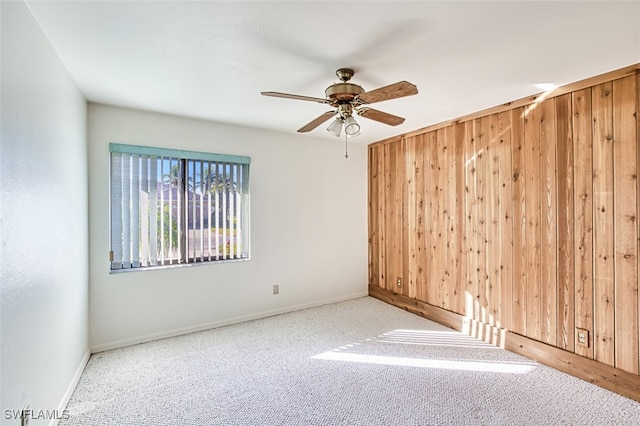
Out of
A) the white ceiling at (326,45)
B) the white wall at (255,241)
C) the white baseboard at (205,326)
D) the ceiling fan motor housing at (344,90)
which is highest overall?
the white ceiling at (326,45)

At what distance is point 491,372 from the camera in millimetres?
2537

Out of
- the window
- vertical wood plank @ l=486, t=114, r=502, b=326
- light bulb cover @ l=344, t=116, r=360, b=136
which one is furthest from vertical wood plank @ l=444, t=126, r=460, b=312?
the window

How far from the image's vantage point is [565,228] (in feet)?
8.40

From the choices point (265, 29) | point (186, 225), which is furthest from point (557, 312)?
point (186, 225)

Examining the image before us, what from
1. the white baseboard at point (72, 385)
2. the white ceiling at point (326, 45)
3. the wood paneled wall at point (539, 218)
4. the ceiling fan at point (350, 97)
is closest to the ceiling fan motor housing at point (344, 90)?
the ceiling fan at point (350, 97)

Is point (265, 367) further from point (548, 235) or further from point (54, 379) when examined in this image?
point (548, 235)

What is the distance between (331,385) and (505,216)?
89.6 inches

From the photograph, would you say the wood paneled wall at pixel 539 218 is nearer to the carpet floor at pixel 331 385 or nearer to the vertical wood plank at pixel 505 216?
the vertical wood plank at pixel 505 216

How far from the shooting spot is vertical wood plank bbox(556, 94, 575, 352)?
252 centimetres

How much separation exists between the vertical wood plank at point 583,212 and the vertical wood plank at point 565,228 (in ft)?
0.11

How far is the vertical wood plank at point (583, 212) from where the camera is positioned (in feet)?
7.93

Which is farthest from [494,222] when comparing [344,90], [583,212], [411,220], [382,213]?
[344,90]

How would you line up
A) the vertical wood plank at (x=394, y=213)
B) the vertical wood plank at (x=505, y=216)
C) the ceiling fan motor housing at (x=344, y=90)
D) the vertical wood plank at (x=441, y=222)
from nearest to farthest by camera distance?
the ceiling fan motor housing at (x=344, y=90)
the vertical wood plank at (x=505, y=216)
the vertical wood plank at (x=441, y=222)
the vertical wood plank at (x=394, y=213)

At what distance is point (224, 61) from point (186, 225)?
1.91m
